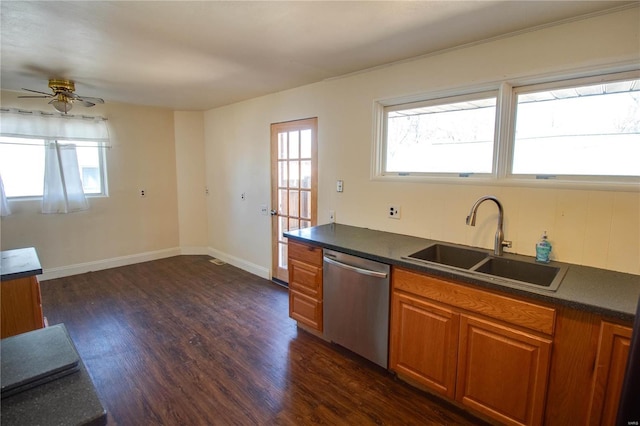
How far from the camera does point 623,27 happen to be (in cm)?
171

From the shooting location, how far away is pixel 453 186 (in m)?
2.40

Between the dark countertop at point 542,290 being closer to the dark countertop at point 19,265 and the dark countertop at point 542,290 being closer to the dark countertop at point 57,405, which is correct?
the dark countertop at point 57,405

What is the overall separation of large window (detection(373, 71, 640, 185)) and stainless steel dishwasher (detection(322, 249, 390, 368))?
938mm

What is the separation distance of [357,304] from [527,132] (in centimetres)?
168

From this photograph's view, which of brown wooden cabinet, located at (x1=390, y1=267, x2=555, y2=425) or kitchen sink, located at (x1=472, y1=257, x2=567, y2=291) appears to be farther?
→ kitchen sink, located at (x1=472, y1=257, x2=567, y2=291)

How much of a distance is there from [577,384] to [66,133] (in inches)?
213

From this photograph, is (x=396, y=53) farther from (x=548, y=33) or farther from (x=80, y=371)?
(x=80, y=371)

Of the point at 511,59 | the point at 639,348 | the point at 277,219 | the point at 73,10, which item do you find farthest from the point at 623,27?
the point at 277,219

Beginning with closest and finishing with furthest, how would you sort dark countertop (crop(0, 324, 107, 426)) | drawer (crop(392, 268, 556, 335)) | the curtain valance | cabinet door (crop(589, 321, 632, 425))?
dark countertop (crop(0, 324, 107, 426)) → cabinet door (crop(589, 321, 632, 425)) → drawer (crop(392, 268, 556, 335)) → the curtain valance

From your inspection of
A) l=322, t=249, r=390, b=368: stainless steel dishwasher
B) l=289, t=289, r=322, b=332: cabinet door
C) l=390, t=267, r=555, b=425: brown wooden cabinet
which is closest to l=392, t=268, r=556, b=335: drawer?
l=390, t=267, r=555, b=425: brown wooden cabinet

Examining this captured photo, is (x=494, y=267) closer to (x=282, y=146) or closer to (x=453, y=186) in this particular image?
(x=453, y=186)

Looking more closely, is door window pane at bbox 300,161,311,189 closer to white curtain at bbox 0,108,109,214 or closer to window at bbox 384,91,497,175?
window at bbox 384,91,497,175

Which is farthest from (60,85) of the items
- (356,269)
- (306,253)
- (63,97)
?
(356,269)

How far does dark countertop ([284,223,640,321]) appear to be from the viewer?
143cm
